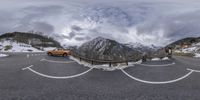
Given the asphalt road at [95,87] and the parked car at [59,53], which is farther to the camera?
the parked car at [59,53]

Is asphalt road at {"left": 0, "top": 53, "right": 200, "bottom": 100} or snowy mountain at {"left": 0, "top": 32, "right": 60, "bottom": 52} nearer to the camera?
asphalt road at {"left": 0, "top": 53, "right": 200, "bottom": 100}

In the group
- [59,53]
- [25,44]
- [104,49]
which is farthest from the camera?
[25,44]

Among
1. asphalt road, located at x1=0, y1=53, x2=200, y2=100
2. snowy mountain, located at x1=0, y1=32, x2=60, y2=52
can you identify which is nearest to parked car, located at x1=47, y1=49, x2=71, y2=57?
asphalt road, located at x1=0, y1=53, x2=200, y2=100

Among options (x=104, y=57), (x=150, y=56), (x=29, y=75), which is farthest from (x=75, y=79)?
A: (x=150, y=56)

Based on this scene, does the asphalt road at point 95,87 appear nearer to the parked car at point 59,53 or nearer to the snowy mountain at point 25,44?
Result: the parked car at point 59,53

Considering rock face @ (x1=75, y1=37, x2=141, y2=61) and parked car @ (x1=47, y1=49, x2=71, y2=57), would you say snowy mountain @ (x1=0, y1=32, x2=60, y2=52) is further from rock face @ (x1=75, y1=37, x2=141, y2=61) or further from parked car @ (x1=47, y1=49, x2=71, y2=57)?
rock face @ (x1=75, y1=37, x2=141, y2=61)

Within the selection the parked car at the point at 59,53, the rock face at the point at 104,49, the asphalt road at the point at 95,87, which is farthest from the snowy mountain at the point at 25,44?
the asphalt road at the point at 95,87

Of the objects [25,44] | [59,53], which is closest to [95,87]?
[59,53]

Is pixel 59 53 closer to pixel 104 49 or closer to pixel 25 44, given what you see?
pixel 104 49

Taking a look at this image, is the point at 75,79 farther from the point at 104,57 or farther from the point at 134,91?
the point at 104,57

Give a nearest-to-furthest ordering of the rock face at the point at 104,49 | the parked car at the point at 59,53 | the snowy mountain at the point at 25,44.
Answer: the rock face at the point at 104,49 → the parked car at the point at 59,53 → the snowy mountain at the point at 25,44

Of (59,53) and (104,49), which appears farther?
(59,53)

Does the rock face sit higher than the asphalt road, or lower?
higher

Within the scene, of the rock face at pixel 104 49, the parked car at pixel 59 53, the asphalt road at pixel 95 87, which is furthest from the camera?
the parked car at pixel 59 53
